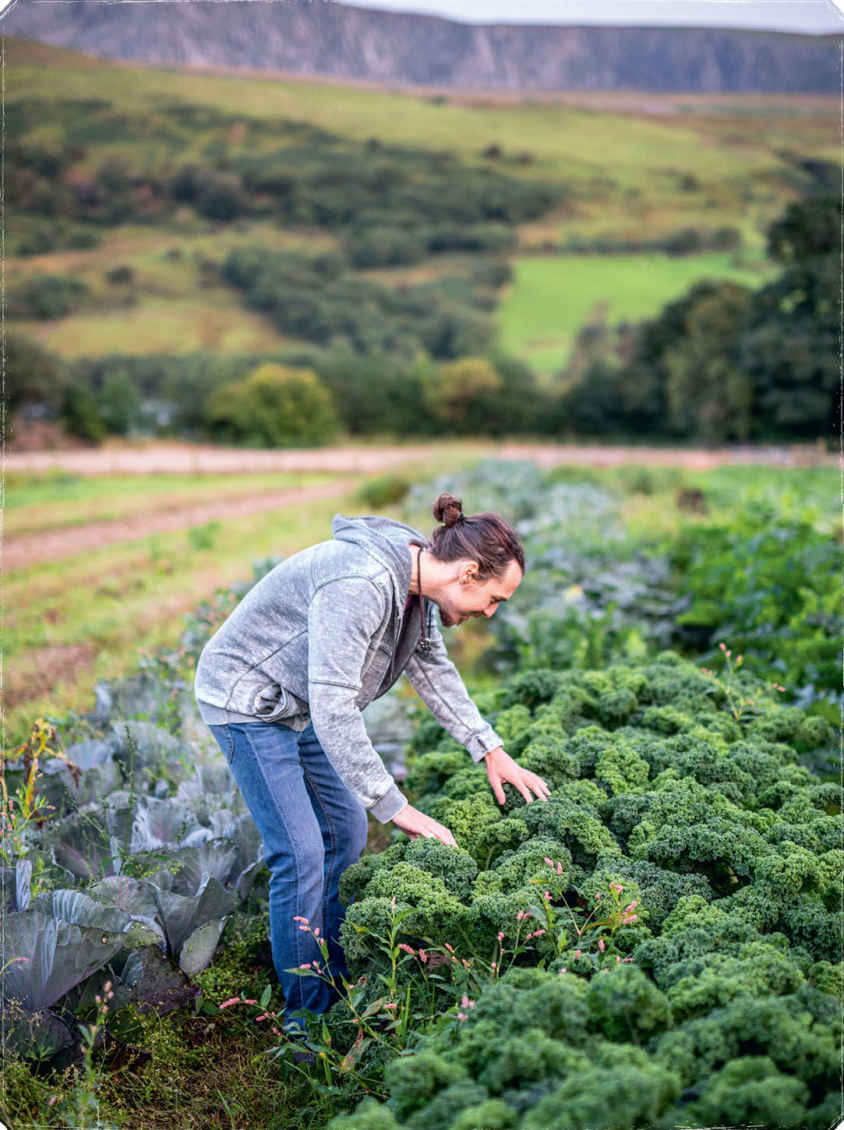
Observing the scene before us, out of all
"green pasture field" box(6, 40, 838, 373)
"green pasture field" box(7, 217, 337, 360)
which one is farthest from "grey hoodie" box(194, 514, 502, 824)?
"green pasture field" box(7, 217, 337, 360)

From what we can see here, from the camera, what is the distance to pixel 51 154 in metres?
34.9

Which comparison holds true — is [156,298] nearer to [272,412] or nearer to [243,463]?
[272,412]

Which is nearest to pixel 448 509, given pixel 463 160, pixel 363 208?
pixel 363 208

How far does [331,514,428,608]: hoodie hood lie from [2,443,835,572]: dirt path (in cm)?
806

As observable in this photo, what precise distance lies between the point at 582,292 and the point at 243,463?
57.9ft

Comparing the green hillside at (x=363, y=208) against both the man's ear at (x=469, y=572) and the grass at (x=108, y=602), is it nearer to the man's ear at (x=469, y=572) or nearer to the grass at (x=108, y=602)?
the grass at (x=108, y=602)

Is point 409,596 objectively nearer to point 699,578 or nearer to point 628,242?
point 699,578

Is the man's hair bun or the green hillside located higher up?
the green hillside

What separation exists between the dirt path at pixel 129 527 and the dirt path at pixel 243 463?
0.04 feet

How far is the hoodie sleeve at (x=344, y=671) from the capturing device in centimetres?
202

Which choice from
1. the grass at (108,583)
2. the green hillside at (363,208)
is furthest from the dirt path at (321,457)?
the green hillside at (363,208)

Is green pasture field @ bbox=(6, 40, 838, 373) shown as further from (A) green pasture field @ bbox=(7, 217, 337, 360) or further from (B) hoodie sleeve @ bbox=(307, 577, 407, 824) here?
(B) hoodie sleeve @ bbox=(307, 577, 407, 824)

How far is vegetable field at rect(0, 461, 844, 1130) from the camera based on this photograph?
5.13ft

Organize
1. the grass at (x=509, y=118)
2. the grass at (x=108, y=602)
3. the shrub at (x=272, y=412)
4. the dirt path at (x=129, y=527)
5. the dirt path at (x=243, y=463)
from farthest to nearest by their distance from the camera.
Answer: the grass at (x=509, y=118), the shrub at (x=272, y=412), the dirt path at (x=243, y=463), the dirt path at (x=129, y=527), the grass at (x=108, y=602)
